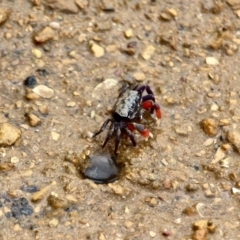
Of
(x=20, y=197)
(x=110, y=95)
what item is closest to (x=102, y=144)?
(x=110, y=95)

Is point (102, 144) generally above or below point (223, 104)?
below

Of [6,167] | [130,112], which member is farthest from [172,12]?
[6,167]

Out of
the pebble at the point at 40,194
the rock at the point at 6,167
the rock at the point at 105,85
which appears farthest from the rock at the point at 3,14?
the pebble at the point at 40,194

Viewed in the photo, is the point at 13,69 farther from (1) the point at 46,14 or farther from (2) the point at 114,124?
(2) the point at 114,124

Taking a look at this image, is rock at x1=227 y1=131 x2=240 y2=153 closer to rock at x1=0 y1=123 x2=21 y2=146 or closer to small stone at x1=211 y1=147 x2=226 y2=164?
small stone at x1=211 y1=147 x2=226 y2=164

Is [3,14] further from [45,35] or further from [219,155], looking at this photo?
[219,155]

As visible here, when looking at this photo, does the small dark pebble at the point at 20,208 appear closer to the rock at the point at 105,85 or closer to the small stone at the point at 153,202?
the small stone at the point at 153,202

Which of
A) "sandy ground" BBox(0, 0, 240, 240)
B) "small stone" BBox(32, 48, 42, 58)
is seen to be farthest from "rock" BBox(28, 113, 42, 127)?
"small stone" BBox(32, 48, 42, 58)
